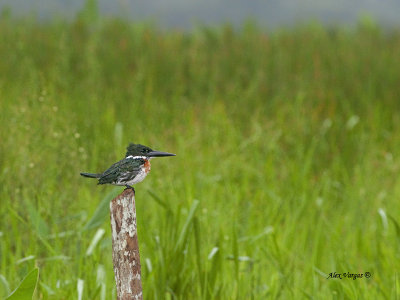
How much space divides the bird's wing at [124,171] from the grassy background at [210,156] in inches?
28.1

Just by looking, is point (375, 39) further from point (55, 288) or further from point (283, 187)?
point (55, 288)

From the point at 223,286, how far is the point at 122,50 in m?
5.93

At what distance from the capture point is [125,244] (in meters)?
2.04

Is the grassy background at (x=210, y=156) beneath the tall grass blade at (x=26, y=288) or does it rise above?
above

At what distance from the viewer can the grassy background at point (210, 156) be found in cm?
296

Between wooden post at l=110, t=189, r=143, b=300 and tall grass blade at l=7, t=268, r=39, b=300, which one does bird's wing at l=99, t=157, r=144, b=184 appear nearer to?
wooden post at l=110, t=189, r=143, b=300

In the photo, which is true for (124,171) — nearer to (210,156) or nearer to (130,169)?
(130,169)

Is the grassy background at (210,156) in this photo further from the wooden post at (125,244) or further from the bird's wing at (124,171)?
the bird's wing at (124,171)

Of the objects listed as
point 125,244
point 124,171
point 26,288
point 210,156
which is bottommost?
point 26,288

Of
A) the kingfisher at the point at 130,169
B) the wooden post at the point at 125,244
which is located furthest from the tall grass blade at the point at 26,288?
the kingfisher at the point at 130,169

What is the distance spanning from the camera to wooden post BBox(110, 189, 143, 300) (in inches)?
79.5

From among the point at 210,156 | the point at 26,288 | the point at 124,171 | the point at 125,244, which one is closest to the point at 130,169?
the point at 124,171

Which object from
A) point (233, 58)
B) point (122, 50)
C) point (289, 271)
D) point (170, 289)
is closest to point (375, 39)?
point (233, 58)

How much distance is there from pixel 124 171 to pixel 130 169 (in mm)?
21
